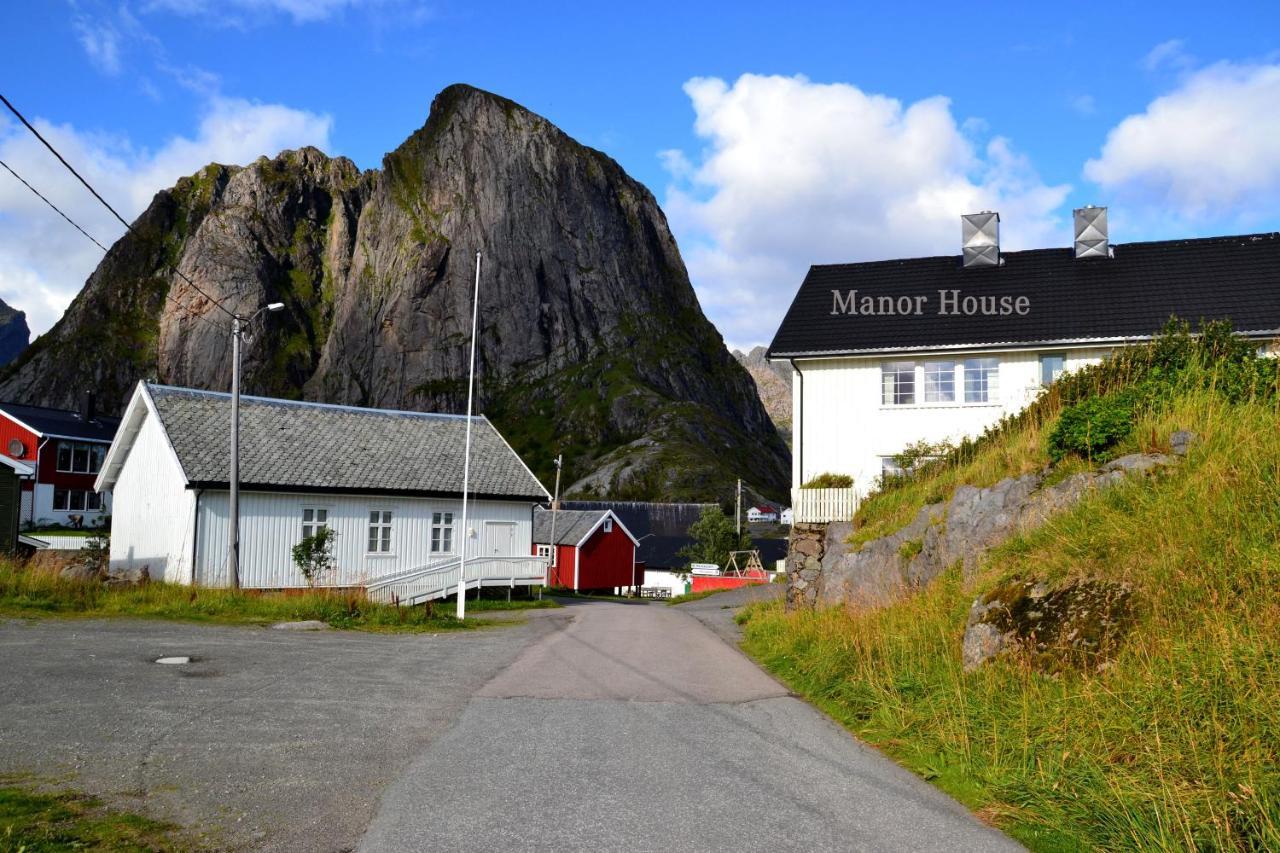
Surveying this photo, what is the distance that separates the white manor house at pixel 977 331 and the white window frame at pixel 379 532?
1311 cm

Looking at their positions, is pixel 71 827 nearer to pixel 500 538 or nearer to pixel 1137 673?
pixel 1137 673

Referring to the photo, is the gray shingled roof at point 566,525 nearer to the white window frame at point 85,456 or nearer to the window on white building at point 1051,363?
the white window frame at point 85,456

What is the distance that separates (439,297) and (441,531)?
133 meters

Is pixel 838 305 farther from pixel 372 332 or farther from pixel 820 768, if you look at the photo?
pixel 372 332

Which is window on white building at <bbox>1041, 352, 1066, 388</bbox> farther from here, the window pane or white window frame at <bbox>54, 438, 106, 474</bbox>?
white window frame at <bbox>54, 438, 106, 474</bbox>

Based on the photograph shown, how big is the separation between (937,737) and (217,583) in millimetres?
22876

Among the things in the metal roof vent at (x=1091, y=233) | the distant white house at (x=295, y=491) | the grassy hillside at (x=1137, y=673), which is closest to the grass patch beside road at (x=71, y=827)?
the grassy hillside at (x=1137, y=673)

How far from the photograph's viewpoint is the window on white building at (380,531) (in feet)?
97.7

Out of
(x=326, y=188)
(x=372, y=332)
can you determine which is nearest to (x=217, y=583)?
(x=372, y=332)

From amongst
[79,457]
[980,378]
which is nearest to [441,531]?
[980,378]

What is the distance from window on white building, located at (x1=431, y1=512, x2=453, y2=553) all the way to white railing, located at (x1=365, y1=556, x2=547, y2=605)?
39.2 inches

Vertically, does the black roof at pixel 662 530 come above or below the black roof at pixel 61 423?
below

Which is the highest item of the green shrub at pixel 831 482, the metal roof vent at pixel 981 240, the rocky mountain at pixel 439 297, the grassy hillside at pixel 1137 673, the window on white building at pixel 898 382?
the rocky mountain at pixel 439 297

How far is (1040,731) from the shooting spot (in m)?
7.38
